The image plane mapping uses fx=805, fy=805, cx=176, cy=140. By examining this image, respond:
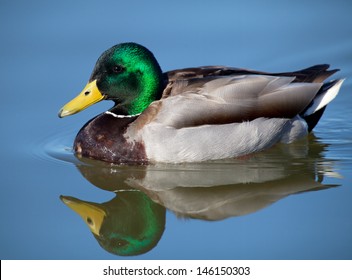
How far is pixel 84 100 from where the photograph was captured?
30.4ft

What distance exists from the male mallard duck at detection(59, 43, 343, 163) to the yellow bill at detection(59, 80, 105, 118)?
0.4 inches

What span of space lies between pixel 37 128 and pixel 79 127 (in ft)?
1.78

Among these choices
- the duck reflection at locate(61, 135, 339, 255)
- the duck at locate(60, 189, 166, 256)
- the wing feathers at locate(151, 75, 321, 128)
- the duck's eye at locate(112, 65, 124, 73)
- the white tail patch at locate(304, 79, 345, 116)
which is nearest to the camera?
the duck at locate(60, 189, 166, 256)

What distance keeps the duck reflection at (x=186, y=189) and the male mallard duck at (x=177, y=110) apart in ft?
0.57

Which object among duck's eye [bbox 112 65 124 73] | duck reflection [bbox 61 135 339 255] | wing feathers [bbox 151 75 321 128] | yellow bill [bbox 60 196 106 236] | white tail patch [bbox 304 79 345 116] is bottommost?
duck reflection [bbox 61 135 339 255]

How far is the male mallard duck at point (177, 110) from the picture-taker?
9086 millimetres

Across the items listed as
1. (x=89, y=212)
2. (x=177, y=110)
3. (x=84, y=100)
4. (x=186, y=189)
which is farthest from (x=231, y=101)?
(x=89, y=212)

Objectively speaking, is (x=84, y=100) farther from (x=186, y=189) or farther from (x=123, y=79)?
(x=186, y=189)

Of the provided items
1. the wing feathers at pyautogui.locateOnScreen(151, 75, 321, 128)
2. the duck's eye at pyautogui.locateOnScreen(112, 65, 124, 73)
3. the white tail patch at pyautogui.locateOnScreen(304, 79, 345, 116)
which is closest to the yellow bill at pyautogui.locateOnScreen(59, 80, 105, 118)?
the duck's eye at pyautogui.locateOnScreen(112, 65, 124, 73)

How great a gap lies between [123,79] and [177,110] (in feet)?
2.48

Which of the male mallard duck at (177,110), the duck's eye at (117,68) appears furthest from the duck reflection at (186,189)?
the duck's eye at (117,68)

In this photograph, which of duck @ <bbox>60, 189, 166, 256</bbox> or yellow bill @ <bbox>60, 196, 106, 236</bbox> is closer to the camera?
duck @ <bbox>60, 189, 166, 256</bbox>

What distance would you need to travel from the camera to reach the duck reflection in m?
7.92

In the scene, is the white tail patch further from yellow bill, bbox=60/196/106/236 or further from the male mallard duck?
yellow bill, bbox=60/196/106/236
